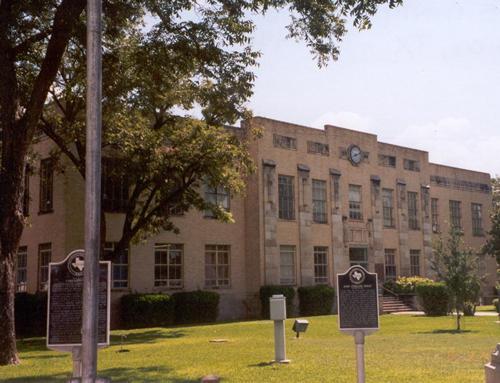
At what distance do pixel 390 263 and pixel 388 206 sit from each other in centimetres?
349

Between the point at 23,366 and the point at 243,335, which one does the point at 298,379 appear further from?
the point at 243,335

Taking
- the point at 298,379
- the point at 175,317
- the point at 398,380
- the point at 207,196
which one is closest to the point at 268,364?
the point at 298,379

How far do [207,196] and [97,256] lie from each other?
80.9ft

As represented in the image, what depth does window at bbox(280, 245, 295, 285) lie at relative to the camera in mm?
34000

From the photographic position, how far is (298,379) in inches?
449

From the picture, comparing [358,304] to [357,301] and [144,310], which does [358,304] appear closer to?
[357,301]

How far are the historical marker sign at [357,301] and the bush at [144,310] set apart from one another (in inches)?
739

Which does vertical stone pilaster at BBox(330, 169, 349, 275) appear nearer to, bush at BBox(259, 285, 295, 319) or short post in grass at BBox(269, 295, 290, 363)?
bush at BBox(259, 285, 295, 319)

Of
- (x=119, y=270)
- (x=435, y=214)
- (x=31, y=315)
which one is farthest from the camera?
(x=435, y=214)

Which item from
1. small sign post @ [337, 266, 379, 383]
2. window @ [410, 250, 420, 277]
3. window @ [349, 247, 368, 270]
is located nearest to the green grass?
small sign post @ [337, 266, 379, 383]

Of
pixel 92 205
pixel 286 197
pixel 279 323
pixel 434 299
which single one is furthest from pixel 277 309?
pixel 286 197

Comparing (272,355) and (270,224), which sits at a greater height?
(270,224)

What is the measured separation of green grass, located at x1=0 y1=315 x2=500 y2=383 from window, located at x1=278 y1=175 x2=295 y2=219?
38.4 feet

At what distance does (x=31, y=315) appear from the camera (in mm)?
25156
